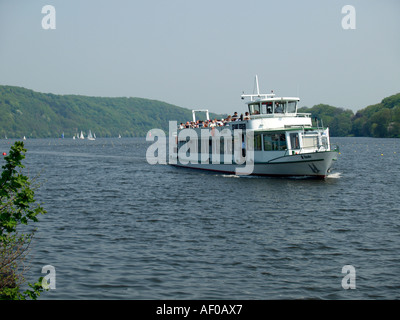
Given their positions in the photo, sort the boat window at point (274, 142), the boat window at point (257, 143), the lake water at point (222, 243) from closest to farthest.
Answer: the lake water at point (222, 243)
the boat window at point (274, 142)
the boat window at point (257, 143)

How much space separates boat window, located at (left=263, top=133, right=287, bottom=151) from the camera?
1715 inches

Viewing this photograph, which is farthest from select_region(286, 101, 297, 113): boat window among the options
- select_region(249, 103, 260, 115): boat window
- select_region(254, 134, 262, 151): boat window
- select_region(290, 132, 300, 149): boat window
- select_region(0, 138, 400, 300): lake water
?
select_region(0, 138, 400, 300): lake water

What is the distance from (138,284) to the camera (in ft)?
50.6

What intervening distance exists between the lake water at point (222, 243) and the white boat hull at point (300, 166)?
352 cm

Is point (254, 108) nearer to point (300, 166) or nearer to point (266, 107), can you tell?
point (266, 107)

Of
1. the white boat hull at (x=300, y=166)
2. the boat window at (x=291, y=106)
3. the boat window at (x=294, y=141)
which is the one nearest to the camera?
the white boat hull at (x=300, y=166)

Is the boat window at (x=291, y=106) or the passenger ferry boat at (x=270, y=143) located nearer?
the passenger ferry boat at (x=270, y=143)

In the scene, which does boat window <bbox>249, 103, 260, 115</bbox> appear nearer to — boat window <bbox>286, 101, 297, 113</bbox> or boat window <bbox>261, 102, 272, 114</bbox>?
boat window <bbox>261, 102, 272, 114</bbox>

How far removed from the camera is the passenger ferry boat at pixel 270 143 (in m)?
43.0

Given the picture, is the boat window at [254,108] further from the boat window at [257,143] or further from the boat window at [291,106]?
the boat window at [257,143]

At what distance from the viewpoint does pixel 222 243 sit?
20844 mm

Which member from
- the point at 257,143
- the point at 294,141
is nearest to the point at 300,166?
the point at 294,141

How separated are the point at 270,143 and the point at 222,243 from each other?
24.6 metres

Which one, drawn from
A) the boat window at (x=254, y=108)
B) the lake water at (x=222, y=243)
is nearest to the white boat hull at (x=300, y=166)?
the lake water at (x=222, y=243)
